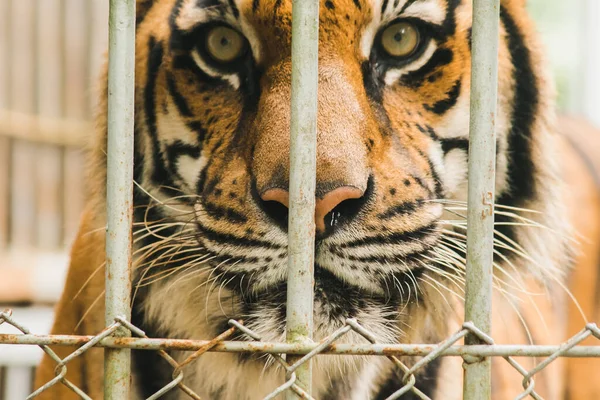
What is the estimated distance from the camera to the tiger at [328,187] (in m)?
1.26

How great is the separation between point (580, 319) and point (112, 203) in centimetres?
183

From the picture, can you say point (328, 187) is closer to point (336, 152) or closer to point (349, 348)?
point (336, 152)

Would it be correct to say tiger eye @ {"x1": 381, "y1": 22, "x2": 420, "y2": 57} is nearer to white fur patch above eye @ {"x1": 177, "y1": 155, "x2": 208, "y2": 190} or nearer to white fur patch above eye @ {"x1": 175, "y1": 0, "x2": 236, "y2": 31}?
white fur patch above eye @ {"x1": 175, "y1": 0, "x2": 236, "y2": 31}

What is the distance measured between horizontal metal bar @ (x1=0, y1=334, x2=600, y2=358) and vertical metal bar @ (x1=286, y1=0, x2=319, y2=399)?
36 millimetres

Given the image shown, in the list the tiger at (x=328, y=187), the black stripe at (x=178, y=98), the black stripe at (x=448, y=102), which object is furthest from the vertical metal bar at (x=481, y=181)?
the black stripe at (x=178, y=98)

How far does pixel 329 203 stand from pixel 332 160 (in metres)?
0.08

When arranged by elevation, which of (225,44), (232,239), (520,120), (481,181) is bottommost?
(232,239)

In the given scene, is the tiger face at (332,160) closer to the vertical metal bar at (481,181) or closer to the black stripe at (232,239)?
the black stripe at (232,239)

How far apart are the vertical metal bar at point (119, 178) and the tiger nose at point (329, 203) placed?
235 mm

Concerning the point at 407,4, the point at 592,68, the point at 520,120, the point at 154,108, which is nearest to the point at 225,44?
the point at 154,108

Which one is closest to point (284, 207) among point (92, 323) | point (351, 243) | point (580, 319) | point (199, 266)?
point (351, 243)

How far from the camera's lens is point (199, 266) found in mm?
1562

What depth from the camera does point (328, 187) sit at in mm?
1154

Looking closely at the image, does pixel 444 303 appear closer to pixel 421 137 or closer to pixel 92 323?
pixel 421 137
